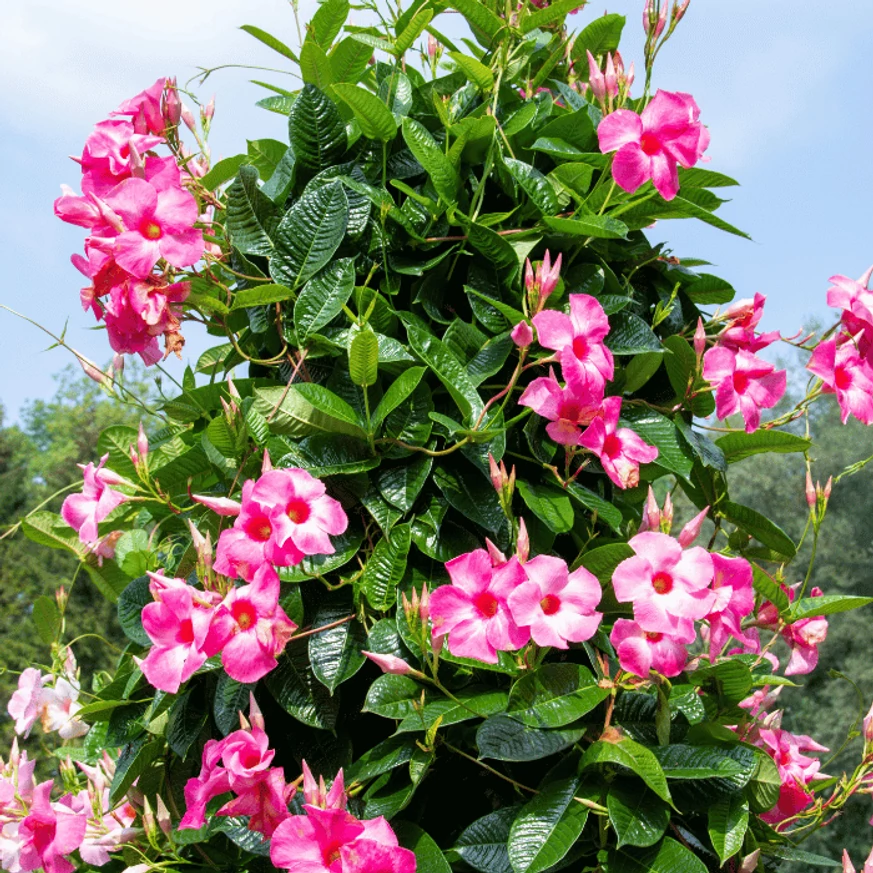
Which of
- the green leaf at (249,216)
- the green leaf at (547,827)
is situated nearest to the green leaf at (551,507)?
the green leaf at (547,827)

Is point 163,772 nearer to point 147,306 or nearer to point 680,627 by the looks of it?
point 147,306

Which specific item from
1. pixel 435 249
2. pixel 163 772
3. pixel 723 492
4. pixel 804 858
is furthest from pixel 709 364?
pixel 163 772

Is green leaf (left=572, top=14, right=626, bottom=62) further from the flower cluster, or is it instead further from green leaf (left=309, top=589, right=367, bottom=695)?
green leaf (left=309, top=589, right=367, bottom=695)

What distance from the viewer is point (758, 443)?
1.68 m

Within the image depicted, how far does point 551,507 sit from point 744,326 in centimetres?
52

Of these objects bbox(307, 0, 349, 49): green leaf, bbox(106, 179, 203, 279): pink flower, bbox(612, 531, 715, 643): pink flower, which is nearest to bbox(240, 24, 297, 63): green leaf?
→ bbox(307, 0, 349, 49): green leaf

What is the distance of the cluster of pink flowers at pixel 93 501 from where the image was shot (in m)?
1.60

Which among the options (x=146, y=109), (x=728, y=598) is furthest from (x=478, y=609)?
(x=146, y=109)

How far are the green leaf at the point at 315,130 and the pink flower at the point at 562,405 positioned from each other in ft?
2.08

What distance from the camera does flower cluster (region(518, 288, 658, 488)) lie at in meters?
1.40

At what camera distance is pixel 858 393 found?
1673 millimetres

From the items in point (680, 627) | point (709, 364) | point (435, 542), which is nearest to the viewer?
point (680, 627)

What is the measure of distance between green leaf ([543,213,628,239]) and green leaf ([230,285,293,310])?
466 millimetres

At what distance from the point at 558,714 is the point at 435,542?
32 centimetres
